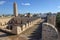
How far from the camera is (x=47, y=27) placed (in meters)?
3.91

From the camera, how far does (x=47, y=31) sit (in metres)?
3.93

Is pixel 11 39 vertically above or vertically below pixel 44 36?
below

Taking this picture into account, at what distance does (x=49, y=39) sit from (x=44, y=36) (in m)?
0.24

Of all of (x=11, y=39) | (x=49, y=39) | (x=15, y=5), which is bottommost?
(x=11, y=39)

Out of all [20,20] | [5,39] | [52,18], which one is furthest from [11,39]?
[20,20]

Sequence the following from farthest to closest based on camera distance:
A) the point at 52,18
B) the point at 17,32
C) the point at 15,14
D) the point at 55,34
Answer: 1. the point at 15,14
2. the point at 52,18
3. the point at 17,32
4. the point at 55,34

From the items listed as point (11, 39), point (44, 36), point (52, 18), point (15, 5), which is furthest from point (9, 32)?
point (15, 5)

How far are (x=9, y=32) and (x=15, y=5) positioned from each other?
12394mm

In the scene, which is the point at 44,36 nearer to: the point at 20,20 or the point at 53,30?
the point at 53,30

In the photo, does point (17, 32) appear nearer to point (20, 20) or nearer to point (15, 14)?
point (20, 20)

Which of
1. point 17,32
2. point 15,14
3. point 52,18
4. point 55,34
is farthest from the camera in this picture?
point 15,14

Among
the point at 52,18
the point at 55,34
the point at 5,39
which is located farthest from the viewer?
the point at 52,18

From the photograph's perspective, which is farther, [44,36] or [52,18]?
[52,18]

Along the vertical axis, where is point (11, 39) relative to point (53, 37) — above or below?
below
